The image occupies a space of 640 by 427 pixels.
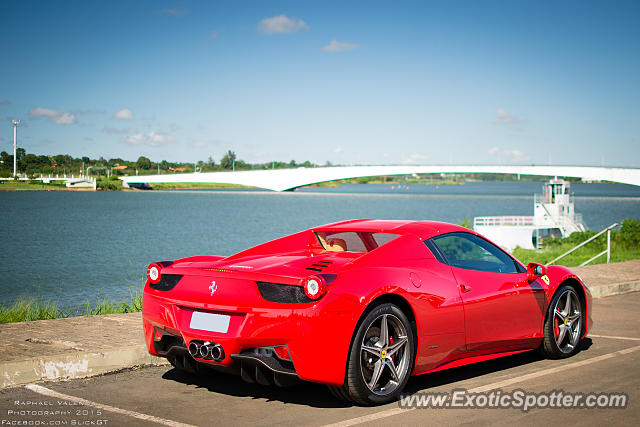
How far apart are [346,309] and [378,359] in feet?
1.86

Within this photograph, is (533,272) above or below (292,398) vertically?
above

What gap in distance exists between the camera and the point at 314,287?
441 centimetres

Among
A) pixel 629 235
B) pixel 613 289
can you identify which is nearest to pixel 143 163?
pixel 629 235

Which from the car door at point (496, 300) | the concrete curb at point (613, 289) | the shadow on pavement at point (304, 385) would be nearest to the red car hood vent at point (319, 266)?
the shadow on pavement at point (304, 385)

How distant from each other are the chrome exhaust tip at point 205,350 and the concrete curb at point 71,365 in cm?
160

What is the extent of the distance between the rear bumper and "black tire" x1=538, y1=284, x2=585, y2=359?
2.65 meters

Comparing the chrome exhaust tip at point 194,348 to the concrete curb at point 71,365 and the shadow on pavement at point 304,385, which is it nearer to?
the shadow on pavement at point 304,385

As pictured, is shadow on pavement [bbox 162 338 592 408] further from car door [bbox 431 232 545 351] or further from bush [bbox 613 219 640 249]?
bush [bbox 613 219 640 249]

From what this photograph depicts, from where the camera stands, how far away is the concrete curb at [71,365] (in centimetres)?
533

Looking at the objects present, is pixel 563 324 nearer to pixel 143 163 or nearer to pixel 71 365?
pixel 71 365

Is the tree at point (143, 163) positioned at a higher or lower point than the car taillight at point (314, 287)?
higher

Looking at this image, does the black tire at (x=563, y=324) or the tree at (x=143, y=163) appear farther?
the tree at (x=143, y=163)

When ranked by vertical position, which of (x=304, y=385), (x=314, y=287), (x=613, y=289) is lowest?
(x=613, y=289)

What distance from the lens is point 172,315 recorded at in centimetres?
489
